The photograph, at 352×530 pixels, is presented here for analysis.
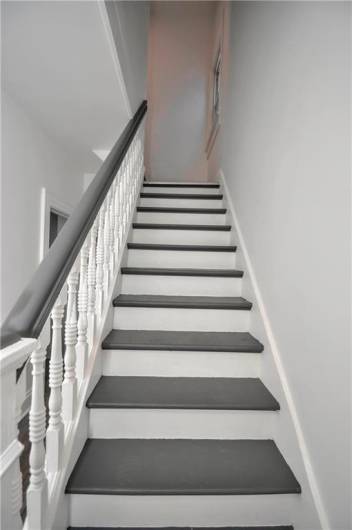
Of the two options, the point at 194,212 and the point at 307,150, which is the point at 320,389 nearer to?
the point at 307,150

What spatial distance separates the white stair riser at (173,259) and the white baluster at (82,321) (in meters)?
0.92

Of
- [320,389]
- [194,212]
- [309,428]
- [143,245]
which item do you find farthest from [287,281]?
[194,212]

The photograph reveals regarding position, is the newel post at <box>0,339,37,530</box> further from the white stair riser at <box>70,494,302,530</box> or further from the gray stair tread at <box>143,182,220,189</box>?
the gray stair tread at <box>143,182,220,189</box>

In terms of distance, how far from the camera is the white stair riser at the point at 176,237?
7.80 feet

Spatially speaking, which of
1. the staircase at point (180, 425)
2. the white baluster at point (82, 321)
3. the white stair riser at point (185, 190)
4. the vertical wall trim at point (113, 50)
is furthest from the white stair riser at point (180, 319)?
the white stair riser at point (185, 190)

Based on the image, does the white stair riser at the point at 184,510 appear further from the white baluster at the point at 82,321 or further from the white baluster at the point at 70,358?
the white baluster at the point at 82,321

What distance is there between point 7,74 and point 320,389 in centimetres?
258

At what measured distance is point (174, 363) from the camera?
59.2 inches

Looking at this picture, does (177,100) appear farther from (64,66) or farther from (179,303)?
(179,303)

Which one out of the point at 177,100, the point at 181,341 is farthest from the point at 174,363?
the point at 177,100

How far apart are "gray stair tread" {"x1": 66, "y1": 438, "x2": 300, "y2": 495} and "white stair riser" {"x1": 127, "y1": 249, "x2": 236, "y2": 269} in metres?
1.19

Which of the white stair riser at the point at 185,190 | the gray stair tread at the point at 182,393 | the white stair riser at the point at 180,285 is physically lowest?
the gray stair tread at the point at 182,393

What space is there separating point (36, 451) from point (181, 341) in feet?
2.73

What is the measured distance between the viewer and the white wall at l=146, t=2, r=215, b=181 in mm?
5109
